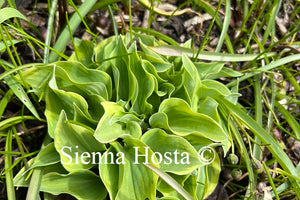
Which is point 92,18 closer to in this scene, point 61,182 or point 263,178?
point 61,182

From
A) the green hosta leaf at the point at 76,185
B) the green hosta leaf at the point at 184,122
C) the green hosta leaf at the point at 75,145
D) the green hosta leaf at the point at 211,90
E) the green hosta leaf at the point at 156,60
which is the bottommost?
the green hosta leaf at the point at 76,185

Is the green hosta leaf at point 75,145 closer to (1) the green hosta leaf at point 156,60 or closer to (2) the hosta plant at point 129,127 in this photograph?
(2) the hosta plant at point 129,127

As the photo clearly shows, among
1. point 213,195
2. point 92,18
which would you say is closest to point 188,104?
point 213,195

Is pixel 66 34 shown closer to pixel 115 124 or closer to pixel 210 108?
pixel 115 124

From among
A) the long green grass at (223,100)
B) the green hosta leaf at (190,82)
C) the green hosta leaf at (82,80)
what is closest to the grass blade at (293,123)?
the long green grass at (223,100)

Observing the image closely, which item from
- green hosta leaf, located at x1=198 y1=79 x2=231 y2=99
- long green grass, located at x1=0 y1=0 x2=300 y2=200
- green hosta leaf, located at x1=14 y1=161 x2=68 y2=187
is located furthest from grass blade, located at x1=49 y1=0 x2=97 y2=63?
green hosta leaf, located at x1=198 y1=79 x2=231 y2=99

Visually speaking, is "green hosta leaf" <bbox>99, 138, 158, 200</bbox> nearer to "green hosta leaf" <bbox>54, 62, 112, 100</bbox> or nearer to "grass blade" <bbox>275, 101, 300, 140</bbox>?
"green hosta leaf" <bbox>54, 62, 112, 100</bbox>

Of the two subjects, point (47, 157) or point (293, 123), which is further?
point (293, 123)

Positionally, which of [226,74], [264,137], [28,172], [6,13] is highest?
[6,13]

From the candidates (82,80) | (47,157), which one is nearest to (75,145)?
(47,157)
